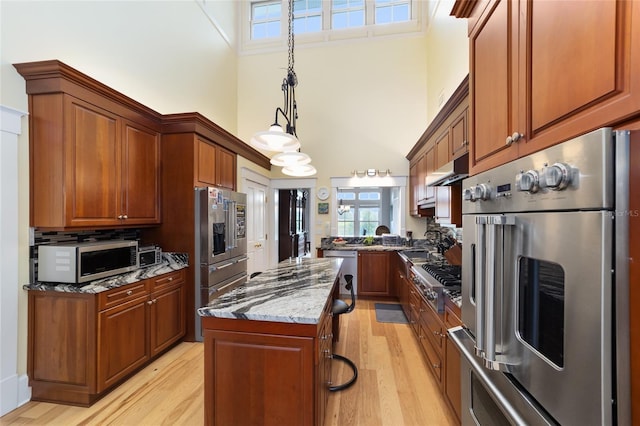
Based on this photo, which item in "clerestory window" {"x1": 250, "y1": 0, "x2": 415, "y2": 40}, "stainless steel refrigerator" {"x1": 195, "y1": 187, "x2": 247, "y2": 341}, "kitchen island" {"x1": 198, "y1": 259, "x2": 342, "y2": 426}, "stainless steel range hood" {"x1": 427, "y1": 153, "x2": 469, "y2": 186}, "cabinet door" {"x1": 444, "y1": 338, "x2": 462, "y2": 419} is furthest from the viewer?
"clerestory window" {"x1": 250, "y1": 0, "x2": 415, "y2": 40}

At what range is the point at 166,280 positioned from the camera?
9.27 feet

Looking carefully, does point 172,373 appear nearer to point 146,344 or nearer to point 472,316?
point 146,344

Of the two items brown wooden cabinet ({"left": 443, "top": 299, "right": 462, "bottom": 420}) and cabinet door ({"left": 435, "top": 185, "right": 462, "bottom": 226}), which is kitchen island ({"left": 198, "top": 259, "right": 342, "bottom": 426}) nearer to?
brown wooden cabinet ({"left": 443, "top": 299, "right": 462, "bottom": 420})

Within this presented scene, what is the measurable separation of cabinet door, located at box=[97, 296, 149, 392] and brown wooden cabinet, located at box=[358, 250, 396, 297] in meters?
3.10

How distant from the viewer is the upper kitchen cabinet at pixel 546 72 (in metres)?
0.62

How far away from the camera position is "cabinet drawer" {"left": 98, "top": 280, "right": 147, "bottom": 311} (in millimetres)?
2102

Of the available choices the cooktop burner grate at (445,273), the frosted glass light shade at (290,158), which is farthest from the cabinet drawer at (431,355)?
the frosted glass light shade at (290,158)

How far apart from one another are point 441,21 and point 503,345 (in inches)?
177

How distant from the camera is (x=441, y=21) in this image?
3926 mm

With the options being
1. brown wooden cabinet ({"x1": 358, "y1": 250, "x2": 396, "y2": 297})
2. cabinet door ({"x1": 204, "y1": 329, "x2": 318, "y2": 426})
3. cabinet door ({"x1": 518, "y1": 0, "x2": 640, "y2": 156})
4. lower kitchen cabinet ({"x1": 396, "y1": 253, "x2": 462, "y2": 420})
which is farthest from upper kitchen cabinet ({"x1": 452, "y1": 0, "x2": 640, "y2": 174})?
brown wooden cabinet ({"x1": 358, "y1": 250, "x2": 396, "y2": 297})

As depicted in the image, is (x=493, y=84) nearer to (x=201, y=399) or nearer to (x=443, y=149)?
(x=443, y=149)

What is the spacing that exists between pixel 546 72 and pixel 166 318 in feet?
11.1

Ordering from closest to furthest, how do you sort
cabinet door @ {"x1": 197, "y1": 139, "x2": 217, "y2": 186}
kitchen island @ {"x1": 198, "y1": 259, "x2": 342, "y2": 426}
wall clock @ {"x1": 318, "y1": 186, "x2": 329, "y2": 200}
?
kitchen island @ {"x1": 198, "y1": 259, "x2": 342, "y2": 426}, cabinet door @ {"x1": 197, "y1": 139, "x2": 217, "y2": 186}, wall clock @ {"x1": 318, "y1": 186, "x2": 329, "y2": 200}

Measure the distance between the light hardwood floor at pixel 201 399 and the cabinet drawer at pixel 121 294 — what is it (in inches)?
28.4
